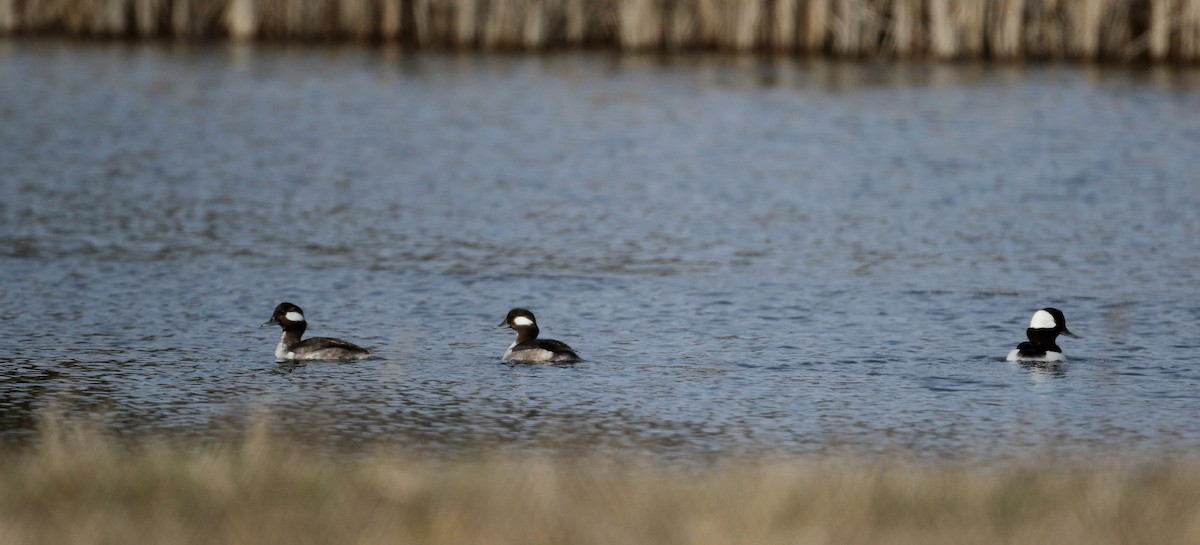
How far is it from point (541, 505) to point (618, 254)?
9.98 metres

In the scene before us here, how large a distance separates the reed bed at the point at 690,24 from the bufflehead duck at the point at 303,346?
21.8 m

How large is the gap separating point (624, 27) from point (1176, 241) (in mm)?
17785

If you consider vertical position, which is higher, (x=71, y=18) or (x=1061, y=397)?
A: (x=71, y=18)

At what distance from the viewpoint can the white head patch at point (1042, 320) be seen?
40.7 feet

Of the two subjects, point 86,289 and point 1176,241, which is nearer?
point 86,289

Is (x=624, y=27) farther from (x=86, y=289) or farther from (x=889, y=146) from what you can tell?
(x=86, y=289)

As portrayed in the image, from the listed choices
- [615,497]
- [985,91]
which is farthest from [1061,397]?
[985,91]

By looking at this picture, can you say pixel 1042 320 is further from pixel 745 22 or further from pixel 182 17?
pixel 182 17

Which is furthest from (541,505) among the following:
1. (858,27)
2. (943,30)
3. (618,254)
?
(858,27)

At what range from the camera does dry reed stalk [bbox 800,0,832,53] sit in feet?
111

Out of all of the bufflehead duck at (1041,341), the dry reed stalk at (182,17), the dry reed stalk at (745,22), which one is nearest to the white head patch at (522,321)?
the bufflehead duck at (1041,341)

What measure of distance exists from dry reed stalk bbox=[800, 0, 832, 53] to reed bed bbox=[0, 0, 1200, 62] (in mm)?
27

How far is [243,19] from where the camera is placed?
3516cm

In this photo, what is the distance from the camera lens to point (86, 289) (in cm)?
1478
